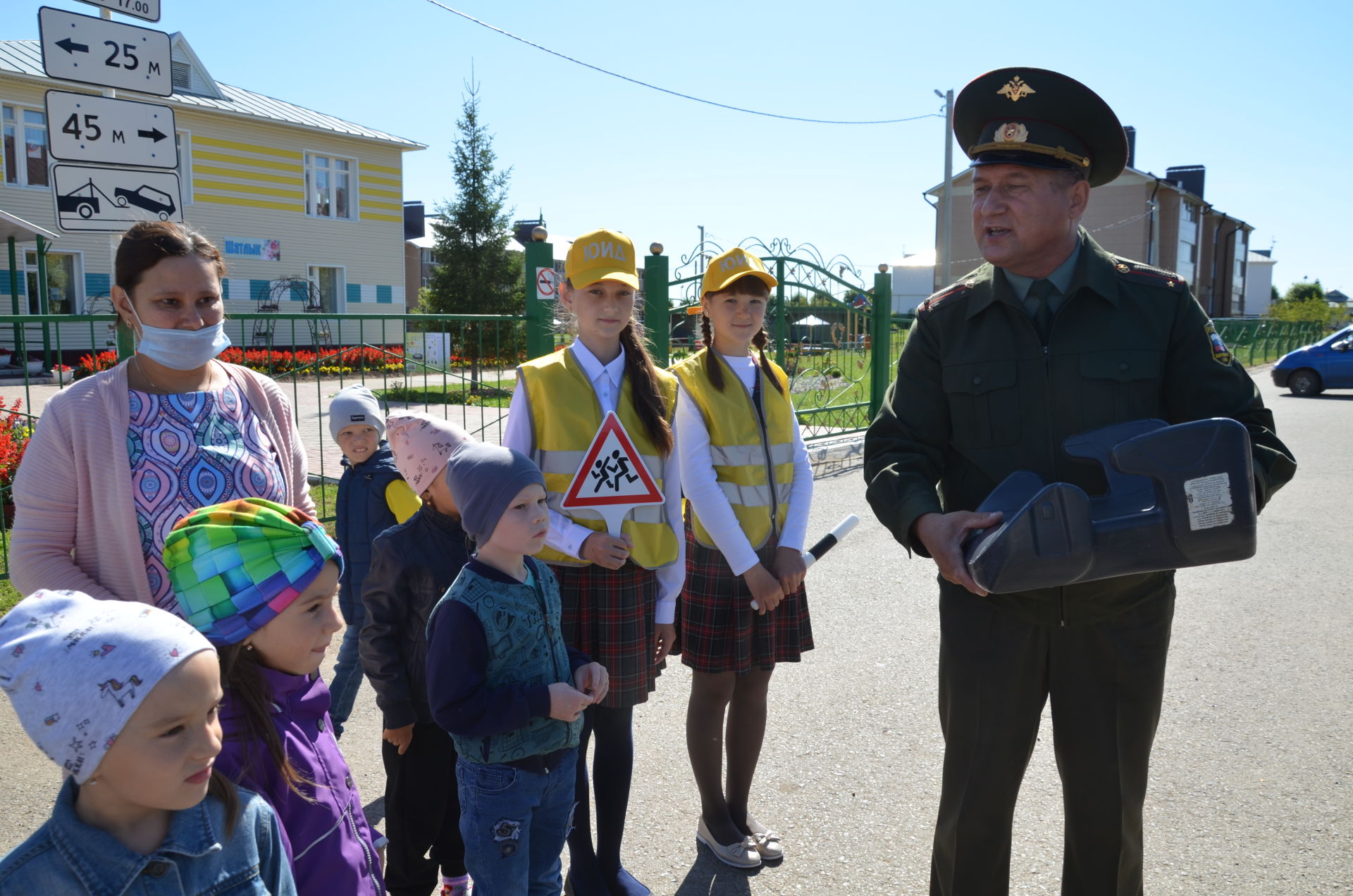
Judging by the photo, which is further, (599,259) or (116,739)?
(599,259)

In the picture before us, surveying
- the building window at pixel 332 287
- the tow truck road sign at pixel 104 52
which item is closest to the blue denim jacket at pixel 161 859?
the tow truck road sign at pixel 104 52

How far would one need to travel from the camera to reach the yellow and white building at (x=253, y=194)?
22.3 metres

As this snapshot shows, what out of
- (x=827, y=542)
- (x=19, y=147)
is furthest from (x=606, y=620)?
(x=19, y=147)

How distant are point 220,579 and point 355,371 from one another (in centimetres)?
573

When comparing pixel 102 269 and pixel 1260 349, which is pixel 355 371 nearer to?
pixel 102 269

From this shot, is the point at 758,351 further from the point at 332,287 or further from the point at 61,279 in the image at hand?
the point at 332,287

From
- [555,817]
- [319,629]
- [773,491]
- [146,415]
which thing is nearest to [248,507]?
[319,629]

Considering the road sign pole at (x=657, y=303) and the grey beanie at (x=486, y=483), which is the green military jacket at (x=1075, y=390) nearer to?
the grey beanie at (x=486, y=483)

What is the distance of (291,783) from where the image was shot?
1.73m

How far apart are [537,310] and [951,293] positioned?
16.0ft

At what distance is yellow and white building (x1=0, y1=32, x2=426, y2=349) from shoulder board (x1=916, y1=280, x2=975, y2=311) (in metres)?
23.7

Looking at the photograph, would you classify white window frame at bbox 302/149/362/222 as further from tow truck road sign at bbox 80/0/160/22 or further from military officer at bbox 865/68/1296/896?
military officer at bbox 865/68/1296/896

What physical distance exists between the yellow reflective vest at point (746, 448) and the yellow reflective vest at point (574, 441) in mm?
311

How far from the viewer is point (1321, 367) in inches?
824
